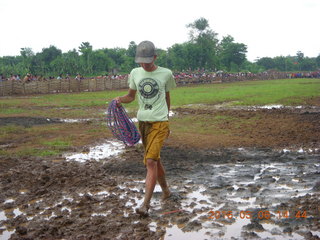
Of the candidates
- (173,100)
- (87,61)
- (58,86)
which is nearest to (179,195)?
(173,100)

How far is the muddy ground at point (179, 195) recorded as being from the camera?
4.16 metres

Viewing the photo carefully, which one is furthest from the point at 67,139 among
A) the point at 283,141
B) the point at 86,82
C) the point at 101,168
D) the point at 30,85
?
the point at 86,82

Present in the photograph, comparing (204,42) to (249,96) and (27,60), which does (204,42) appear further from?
(249,96)

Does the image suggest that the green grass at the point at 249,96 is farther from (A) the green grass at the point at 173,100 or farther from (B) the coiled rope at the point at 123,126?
(B) the coiled rope at the point at 123,126

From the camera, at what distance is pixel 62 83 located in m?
35.9

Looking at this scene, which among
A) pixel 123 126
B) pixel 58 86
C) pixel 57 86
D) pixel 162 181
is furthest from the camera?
pixel 58 86

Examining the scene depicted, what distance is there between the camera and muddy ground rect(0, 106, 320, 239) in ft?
13.7

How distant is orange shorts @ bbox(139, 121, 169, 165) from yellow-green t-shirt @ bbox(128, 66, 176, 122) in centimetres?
9

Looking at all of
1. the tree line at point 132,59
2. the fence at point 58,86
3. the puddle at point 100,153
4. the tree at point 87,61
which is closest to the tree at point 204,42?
the tree line at point 132,59

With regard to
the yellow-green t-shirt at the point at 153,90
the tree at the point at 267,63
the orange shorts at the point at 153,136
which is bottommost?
the orange shorts at the point at 153,136

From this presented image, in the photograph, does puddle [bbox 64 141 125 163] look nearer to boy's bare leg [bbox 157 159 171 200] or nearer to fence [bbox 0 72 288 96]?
boy's bare leg [bbox 157 159 171 200]

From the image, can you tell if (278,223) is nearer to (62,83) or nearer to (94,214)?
(94,214)

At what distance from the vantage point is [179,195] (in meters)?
5.34

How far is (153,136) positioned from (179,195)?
3.24 feet
